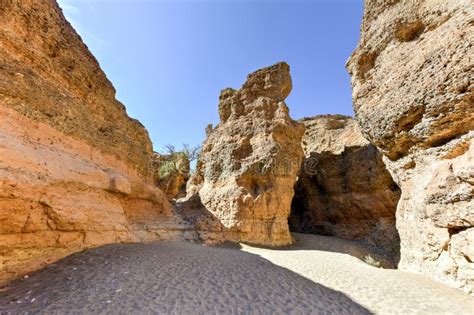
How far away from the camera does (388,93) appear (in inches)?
355

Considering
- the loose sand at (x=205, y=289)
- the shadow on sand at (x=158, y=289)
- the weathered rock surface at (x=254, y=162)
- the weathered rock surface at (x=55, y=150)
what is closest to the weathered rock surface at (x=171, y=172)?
the weathered rock surface at (x=254, y=162)

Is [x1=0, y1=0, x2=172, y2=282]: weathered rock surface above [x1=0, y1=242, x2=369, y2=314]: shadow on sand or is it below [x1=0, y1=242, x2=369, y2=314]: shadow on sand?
above

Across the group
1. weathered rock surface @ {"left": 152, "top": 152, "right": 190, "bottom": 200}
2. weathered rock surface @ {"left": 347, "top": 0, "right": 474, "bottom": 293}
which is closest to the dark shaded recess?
weathered rock surface @ {"left": 347, "top": 0, "right": 474, "bottom": 293}

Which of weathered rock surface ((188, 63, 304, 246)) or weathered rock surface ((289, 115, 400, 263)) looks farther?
weathered rock surface ((289, 115, 400, 263))

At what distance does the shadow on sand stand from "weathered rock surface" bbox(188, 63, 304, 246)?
5768mm

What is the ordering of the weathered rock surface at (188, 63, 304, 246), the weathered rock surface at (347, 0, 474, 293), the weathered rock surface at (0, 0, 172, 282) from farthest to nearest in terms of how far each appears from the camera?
the weathered rock surface at (188, 63, 304, 246)
the weathered rock surface at (347, 0, 474, 293)
the weathered rock surface at (0, 0, 172, 282)

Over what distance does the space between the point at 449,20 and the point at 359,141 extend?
481 inches

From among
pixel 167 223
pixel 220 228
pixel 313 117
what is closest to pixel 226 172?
pixel 220 228

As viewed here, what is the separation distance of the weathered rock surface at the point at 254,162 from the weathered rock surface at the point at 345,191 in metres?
5.86

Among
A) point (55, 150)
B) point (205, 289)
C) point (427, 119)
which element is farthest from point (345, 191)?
point (55, 150)

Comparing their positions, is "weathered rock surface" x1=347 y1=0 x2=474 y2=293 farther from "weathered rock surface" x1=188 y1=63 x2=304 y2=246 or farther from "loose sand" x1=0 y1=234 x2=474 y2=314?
"weathered rock surface" x1=188 y1=63 x2=304 y2=246

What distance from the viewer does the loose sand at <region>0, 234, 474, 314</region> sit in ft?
A: 14.0

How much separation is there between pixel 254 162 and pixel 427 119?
837 cm

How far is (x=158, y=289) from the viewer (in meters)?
4.98
